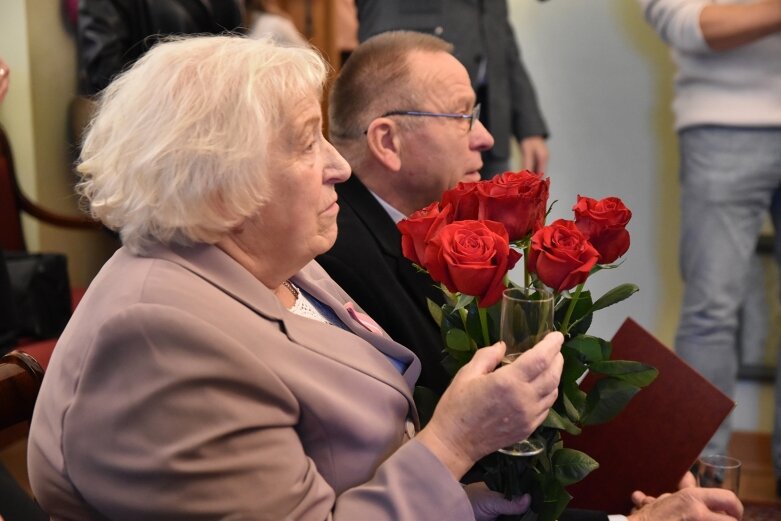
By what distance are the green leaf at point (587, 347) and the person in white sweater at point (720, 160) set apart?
1.55 meters

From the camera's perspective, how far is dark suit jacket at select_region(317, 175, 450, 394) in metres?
1.51

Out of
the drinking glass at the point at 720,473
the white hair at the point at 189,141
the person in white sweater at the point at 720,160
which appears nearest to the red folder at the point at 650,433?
the drinking glass at the point at 720,473

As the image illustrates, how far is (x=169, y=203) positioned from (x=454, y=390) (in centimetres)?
40

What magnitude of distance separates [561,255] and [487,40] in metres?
1.83

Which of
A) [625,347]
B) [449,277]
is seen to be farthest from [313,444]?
[625,347]

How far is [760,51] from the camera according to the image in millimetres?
2484

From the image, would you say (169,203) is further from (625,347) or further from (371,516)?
(625,347)

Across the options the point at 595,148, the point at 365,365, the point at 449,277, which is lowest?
the point at 595,148

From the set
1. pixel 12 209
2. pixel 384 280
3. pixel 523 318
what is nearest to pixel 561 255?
pixel 523 318

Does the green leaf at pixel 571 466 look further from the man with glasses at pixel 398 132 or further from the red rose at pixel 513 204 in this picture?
the man with glasses at pixel 398 132

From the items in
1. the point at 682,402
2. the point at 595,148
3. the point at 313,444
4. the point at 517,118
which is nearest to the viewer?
the point at 313,444

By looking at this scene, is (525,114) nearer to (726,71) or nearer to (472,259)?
(726,71)

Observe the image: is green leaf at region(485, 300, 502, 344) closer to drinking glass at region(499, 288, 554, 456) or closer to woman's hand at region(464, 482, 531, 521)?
drinking glass at region(499, 288, 554, 456)

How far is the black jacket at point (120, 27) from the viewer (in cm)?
297
